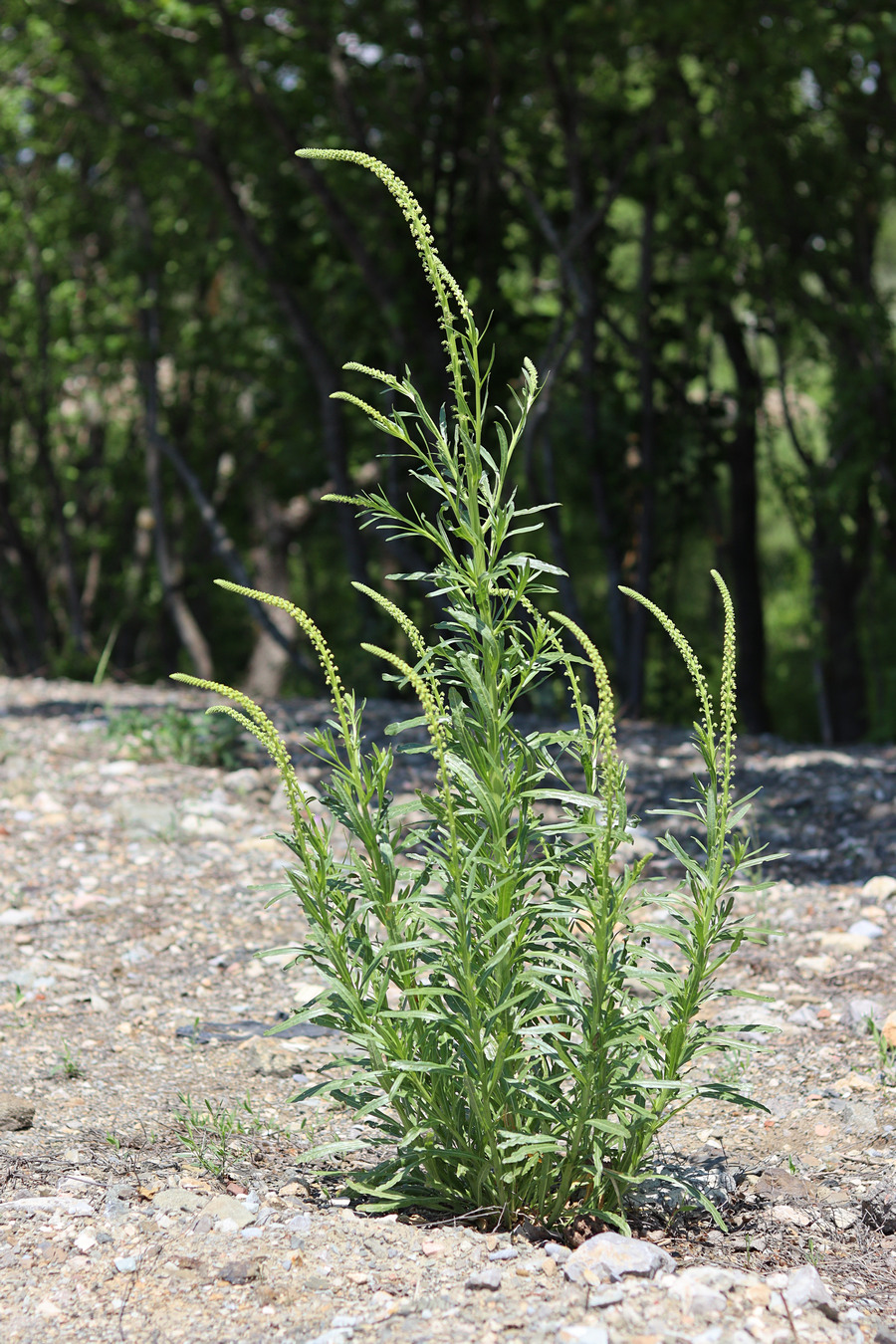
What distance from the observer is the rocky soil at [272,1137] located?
2195 millimetres

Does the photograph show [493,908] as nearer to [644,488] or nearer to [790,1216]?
[790,1216]

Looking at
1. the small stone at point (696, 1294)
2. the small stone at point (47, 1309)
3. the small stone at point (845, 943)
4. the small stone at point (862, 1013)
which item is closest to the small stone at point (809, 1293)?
the small stone at point (696, 1294)

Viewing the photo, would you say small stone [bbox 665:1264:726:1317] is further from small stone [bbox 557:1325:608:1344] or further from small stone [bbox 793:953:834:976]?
small stone [bbox 793:953:834:976]

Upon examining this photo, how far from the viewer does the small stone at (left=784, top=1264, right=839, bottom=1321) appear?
219 centimetres

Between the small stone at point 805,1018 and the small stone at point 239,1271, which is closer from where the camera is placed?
the small stone at point 239,1271

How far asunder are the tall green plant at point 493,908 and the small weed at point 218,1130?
0.47m

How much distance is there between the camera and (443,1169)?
2615 millimetres

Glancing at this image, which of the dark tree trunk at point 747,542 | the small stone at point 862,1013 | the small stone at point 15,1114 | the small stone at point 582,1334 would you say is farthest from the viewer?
the dark tree trunk at point 747,542

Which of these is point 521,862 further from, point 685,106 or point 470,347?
point 685,106

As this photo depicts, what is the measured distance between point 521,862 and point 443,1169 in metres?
0.77

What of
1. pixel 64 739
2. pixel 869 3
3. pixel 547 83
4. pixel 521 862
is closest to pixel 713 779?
pixel 521 862

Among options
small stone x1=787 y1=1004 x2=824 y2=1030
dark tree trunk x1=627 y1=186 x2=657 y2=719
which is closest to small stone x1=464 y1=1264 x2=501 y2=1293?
small stone x1=787 y1=1004 x2=824 y2=1030

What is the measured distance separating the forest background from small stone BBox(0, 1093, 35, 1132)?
14.5 ft

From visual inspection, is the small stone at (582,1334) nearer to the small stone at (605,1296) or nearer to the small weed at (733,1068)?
the small stone at (605,1296)
